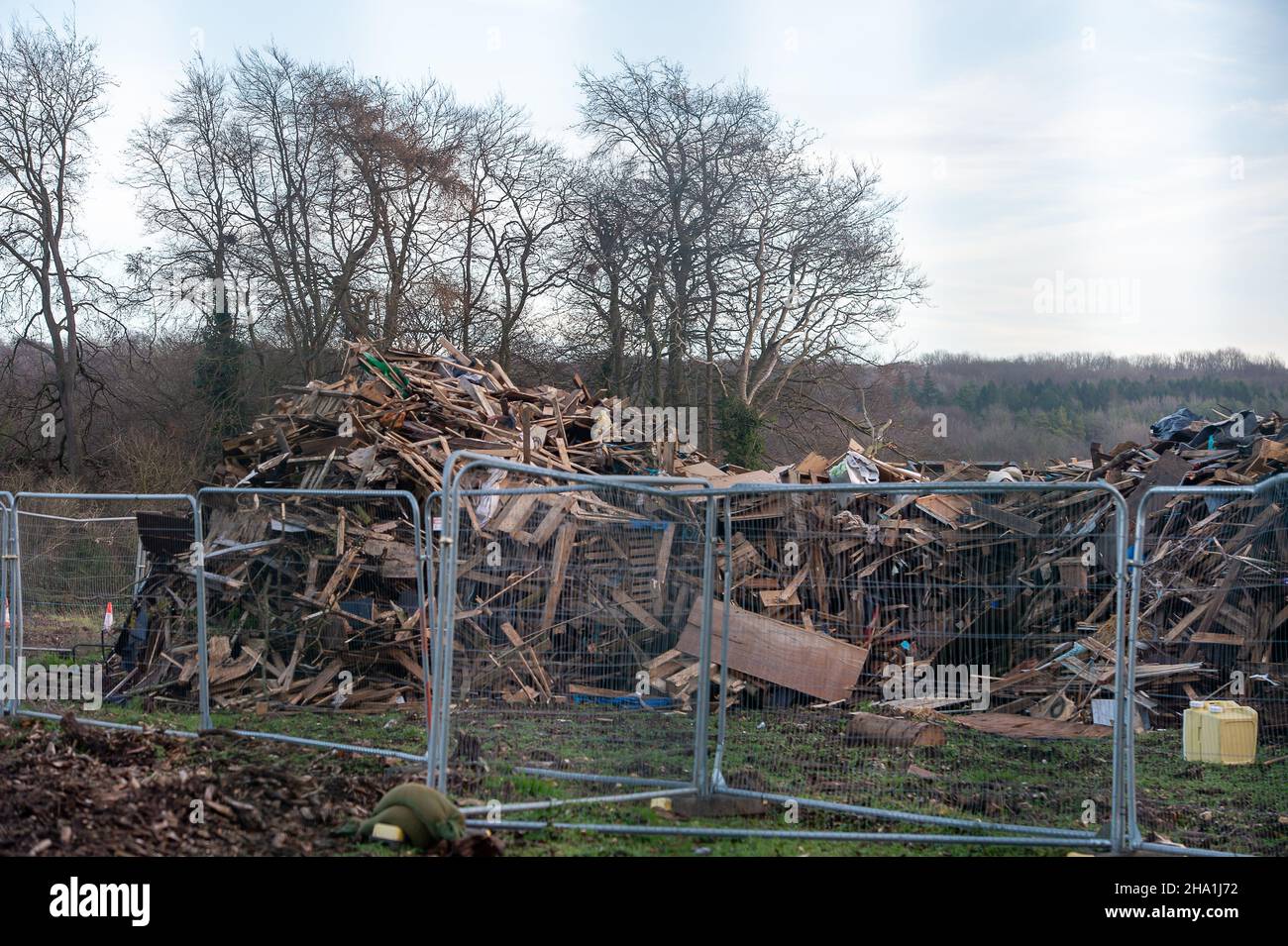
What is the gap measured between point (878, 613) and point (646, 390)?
2418 centimetres

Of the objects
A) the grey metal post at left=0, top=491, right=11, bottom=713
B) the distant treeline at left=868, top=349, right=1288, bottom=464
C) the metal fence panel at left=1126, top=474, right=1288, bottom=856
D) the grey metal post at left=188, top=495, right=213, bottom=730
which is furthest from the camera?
the distant treeline at left=868, top=349, right=1288, bottom=464

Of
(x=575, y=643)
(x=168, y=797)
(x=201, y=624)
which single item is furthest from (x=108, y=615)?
(x=575, y=643)

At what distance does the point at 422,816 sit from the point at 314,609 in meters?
6.57

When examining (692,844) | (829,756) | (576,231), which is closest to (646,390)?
(576,231)

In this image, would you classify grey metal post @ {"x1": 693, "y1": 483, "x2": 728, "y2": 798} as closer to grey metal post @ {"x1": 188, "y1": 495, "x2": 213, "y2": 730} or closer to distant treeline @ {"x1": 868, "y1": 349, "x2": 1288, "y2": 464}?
grey metal post @ {"x1": 188, "y1": 495, "x2": 213, "y2": 730}

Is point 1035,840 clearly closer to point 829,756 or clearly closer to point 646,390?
point 829,756

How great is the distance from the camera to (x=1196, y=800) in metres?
7.92

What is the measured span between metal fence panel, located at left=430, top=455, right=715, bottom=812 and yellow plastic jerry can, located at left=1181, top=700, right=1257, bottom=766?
4.55m

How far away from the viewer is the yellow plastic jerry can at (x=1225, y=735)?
888 cm

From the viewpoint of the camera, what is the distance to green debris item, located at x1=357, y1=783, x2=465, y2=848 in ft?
17.4

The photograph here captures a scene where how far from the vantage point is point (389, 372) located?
47.5 ft

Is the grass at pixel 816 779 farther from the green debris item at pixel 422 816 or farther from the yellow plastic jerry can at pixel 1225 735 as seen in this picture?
the green debris item at pixel 422 816
